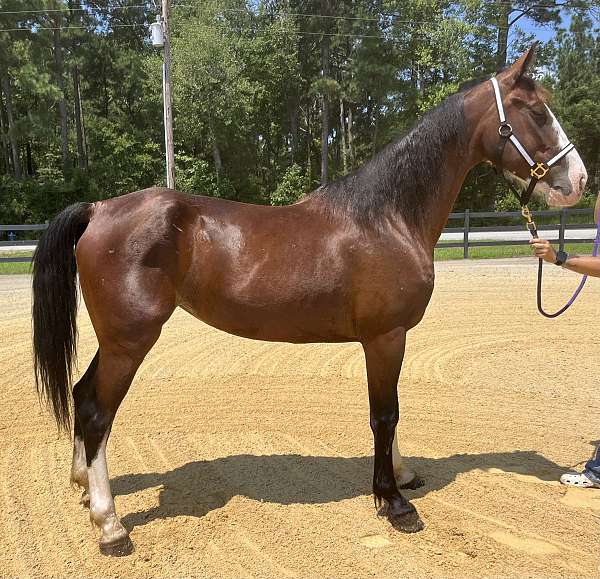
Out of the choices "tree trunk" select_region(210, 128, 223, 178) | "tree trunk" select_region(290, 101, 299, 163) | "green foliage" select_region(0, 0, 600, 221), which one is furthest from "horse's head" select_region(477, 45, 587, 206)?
"tree trunk" select_region(290, 101, 299, 163)

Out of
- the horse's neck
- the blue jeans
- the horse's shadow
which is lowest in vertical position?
the horse's shadow

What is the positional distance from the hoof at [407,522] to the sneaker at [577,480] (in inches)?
47.3

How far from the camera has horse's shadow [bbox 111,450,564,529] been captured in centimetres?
332

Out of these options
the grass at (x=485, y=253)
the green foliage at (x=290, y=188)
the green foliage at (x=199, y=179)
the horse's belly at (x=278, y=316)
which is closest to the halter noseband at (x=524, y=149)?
the horse's belly at (x=278, y=316)

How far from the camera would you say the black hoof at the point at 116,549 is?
2.75 m

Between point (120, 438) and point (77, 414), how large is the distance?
1.13 meters

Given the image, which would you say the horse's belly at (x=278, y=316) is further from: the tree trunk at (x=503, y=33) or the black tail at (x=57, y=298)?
the tree trunk at (x=503, y=33)

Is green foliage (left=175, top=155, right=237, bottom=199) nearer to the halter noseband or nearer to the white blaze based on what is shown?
the halter noseband

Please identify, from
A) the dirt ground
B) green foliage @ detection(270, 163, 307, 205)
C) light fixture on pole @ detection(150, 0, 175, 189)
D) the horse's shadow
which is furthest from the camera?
green foliage @ detection(270, 163, 307, 205)

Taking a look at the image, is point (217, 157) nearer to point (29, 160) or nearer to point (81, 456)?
point (29, 160)

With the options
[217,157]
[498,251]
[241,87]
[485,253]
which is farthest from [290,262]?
[217,157]

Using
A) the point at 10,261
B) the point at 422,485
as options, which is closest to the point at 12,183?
the point at 10,261

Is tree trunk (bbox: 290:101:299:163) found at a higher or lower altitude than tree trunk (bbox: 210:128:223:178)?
higher

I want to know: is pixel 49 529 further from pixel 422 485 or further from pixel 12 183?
pixel 12 183
